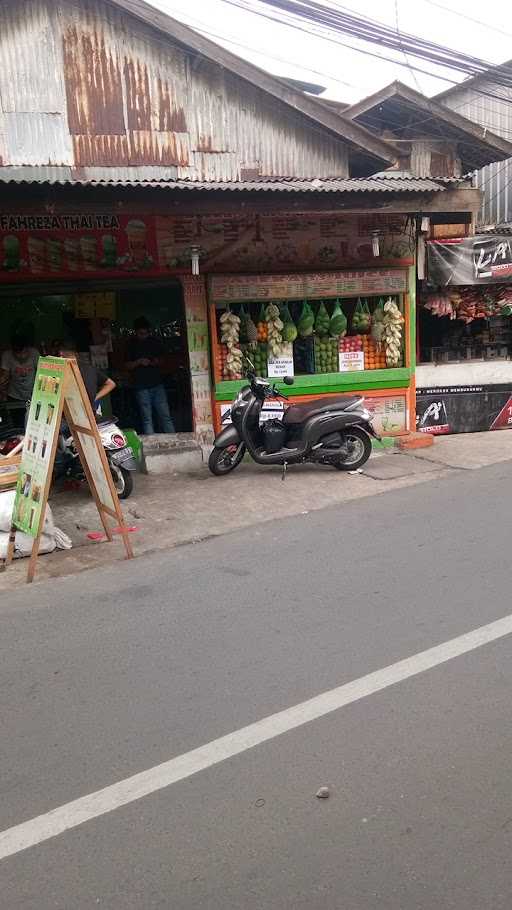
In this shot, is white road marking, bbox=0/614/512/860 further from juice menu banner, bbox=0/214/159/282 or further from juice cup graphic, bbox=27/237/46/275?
juice cup graphic, bbox=27/237/46/275

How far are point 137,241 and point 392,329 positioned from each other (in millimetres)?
3782

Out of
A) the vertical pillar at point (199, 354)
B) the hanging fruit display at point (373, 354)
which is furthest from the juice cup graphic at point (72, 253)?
the hanging fruit display at point (373, 354)

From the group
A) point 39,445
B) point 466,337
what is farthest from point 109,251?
point 466,337

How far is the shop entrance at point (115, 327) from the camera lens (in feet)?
34.5

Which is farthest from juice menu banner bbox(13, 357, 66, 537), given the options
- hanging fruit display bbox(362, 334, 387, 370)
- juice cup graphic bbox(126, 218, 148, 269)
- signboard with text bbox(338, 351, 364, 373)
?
hanging fruit display bbox(362, 334, 387, 370)

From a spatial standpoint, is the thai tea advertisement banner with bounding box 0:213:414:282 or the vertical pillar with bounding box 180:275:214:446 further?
the vertical pillar with bounding box 180:275:214:446

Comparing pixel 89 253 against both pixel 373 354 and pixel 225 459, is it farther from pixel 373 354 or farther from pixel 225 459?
pixel 373 354

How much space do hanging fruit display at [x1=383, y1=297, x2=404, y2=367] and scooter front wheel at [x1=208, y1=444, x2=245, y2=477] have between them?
2951 mm

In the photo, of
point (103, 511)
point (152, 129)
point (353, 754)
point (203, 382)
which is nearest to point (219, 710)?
point (353, 754)

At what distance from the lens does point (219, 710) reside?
3439 millimetres

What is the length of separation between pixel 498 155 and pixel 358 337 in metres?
5.07

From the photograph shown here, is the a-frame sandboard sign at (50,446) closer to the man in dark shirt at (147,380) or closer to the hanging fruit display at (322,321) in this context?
the man in dark shirt at (147,380)

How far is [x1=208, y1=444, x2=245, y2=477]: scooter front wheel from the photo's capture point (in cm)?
870

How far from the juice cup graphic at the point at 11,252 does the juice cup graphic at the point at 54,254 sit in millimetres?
366
